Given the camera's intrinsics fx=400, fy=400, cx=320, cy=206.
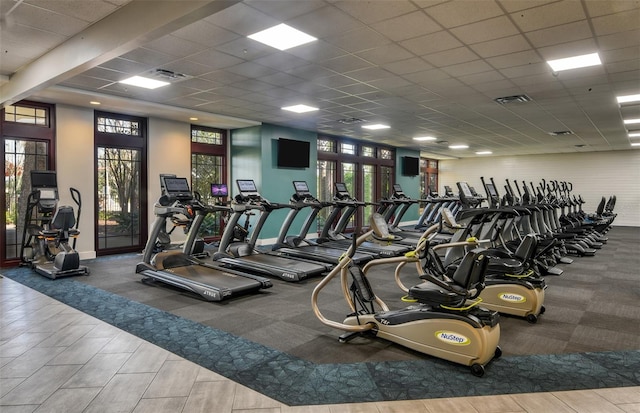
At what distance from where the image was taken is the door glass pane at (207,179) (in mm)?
9617

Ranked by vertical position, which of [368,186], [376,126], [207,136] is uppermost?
[376,126]

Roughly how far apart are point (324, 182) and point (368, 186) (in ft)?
7.83

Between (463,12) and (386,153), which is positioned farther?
(386,153)

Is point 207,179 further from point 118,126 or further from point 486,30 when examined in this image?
point 486,30

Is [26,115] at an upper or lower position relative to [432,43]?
lower

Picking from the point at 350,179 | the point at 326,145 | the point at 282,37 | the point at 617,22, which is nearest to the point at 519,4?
the point at 617,22

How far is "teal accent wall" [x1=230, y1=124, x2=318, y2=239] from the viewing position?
970 cm

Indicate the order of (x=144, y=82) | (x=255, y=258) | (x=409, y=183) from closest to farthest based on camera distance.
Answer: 1. (x=144, y=82)
2. (x=255, y=258)
3. (x=409, y=183)

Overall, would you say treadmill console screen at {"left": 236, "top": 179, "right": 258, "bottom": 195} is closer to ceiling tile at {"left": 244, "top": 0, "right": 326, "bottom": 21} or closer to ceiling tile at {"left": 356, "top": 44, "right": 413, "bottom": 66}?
ceiling tile at {"left": 356, "top": 44, "right": 413, "bottom": 66}

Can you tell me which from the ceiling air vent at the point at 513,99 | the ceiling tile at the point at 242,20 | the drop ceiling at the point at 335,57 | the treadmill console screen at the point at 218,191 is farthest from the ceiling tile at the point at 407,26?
the treadmill console screen at the point at 218,191

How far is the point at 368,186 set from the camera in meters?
14.0

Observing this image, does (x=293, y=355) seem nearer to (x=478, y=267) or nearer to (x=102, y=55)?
(x=478, y=267)

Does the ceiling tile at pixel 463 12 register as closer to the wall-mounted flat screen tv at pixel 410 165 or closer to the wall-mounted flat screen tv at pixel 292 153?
the wall-mounted flat screen tv at pixel 292 153

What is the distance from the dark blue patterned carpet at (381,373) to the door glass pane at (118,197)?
520cm
